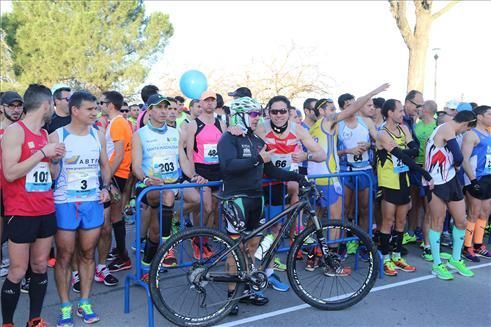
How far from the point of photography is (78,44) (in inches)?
1024

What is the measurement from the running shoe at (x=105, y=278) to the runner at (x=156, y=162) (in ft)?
1.85

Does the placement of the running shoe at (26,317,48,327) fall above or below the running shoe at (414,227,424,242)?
below

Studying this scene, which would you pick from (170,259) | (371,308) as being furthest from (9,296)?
(371,308)

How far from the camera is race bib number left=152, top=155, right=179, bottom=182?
192 inches

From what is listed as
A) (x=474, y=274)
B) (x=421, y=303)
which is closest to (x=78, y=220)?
(x=421, y=303)

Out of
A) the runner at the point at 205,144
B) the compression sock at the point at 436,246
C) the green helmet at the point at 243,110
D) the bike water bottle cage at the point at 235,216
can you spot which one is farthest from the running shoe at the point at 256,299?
the compression sock at the point at 436,246

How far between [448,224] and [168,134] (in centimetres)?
486

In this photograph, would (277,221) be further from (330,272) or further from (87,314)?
(87,314)

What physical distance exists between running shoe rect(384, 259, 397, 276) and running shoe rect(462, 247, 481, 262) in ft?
4.40

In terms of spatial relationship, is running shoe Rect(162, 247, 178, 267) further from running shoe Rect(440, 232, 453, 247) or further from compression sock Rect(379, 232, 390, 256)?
running shoe Rect(440, 232, 453, 247)

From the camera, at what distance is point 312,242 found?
448 cm

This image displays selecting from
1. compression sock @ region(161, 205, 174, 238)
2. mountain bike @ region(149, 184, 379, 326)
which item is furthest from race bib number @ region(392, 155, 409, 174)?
compression sock @ region(161, 205, 174, 238)

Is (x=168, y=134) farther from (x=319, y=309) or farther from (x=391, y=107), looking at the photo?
(x=391, y=107)

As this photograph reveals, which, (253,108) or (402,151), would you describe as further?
(402,151)
